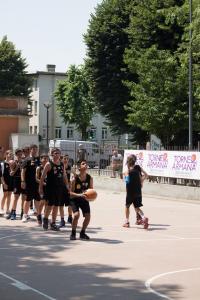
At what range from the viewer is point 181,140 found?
40.9 m

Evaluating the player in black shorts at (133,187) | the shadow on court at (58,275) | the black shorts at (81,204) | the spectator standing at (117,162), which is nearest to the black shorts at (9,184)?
the player in black shorts at (133,187)

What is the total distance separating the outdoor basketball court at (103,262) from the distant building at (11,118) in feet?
115

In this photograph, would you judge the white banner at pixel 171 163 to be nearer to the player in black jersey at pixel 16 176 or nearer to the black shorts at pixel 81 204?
the player in black jersey at pixel 16 176

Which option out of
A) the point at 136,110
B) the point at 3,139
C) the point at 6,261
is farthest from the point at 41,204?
the point at 3,139

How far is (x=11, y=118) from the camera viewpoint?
53594 millimetres

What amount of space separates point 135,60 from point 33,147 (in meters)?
19.6

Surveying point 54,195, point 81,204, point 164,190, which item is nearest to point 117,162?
point 164,190

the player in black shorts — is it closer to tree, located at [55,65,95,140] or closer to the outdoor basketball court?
the outdoor basketball court

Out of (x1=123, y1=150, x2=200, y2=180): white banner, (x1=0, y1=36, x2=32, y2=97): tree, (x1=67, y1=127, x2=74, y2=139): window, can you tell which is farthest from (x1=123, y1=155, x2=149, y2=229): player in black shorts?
(x1=67, y1=127, x2=74, y2=139): window

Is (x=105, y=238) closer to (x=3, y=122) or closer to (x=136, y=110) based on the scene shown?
(x=136, y=110)

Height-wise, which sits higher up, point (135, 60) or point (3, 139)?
point (135, 60)

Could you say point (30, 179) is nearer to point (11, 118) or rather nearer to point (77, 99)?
point (11, 118)

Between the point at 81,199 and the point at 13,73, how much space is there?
201ft

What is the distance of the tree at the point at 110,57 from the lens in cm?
4478
